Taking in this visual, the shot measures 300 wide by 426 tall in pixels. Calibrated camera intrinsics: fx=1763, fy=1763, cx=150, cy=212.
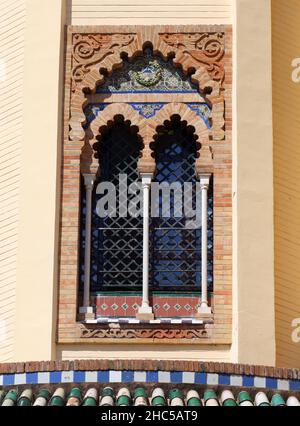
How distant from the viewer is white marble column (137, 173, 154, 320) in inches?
730

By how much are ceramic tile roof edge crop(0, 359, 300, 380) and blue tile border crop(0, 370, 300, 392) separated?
1.1 inches

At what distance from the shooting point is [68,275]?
1859cm

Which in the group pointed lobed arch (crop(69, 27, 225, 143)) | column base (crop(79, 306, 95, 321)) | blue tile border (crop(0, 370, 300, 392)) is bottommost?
blue tile border (crop(0, 370, 300, 392))

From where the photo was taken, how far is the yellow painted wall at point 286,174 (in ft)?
60.2

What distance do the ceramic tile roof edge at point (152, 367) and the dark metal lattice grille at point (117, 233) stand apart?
3461mm

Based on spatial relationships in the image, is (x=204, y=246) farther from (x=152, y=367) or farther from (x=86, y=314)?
(x=152, y=367)

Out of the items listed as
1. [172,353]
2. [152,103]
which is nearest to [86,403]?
[172,353]

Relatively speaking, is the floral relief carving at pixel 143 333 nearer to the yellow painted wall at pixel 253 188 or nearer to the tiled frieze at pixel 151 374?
the yellow painted wall at pixel 253 188

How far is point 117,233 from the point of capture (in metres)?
19.1

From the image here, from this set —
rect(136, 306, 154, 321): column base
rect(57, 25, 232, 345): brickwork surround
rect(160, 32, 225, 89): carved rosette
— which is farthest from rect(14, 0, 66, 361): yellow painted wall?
rect(160, 32, 225, 89): carved rosette

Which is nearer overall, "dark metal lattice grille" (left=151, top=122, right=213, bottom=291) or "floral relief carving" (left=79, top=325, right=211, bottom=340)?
"floral relief carving" (left=79, top=325, right=211, bottom=340)

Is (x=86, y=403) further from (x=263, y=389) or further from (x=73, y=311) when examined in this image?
(x=73, y=311)

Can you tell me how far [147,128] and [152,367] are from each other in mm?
4497

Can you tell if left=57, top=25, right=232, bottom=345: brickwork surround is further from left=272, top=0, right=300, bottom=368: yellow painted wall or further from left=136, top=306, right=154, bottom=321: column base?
left=272, top=0, right=300, bottom=368: yellow painted wall
